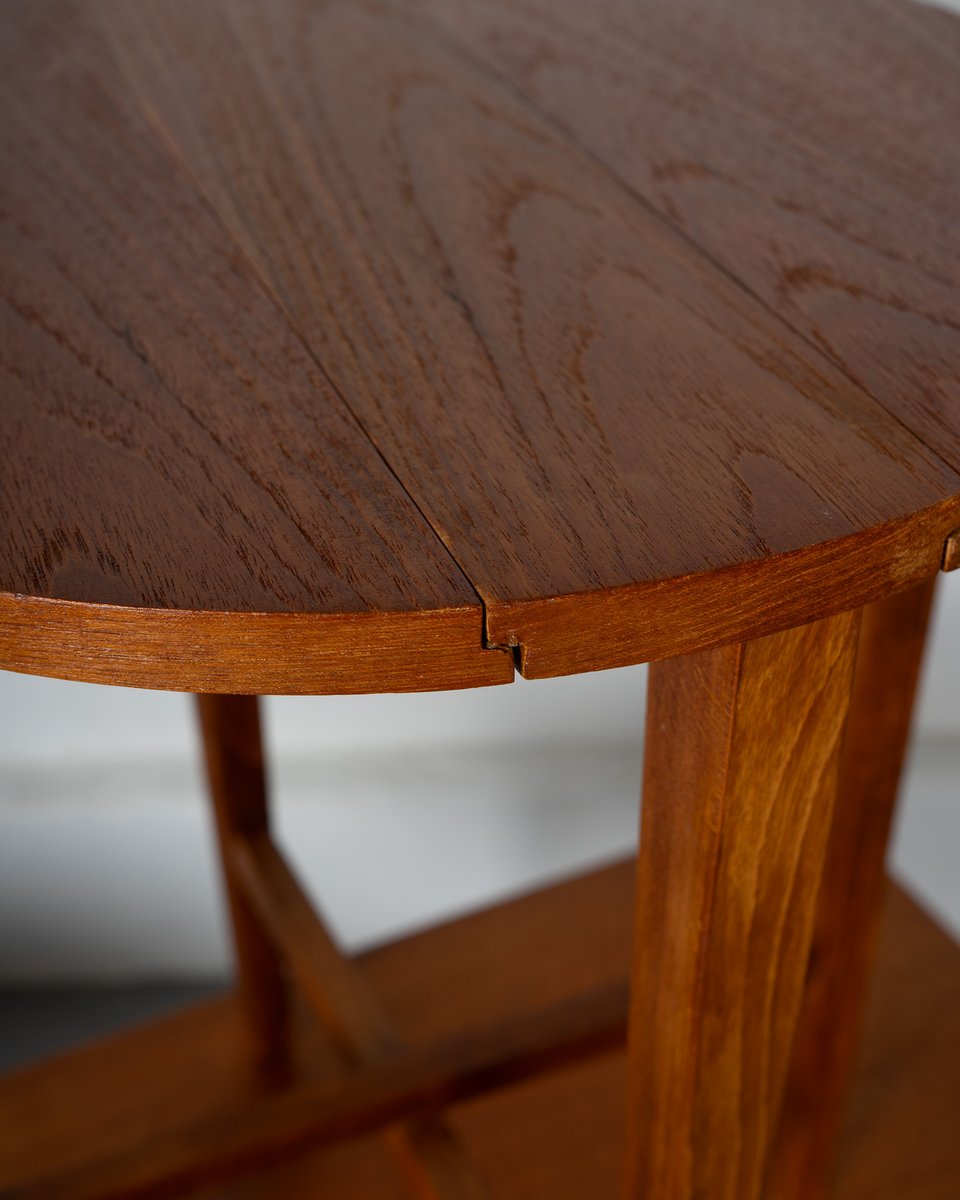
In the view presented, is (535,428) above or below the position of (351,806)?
above

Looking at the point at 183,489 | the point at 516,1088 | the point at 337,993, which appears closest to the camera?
the point at 183,489

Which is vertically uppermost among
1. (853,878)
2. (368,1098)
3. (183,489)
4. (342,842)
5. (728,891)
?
(183,489)

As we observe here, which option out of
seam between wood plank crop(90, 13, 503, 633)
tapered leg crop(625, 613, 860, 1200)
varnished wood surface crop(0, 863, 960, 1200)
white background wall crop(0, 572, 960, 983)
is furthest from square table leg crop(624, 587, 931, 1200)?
white background wall crop(0, 572, 960, 983)

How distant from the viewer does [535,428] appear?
1.40ft

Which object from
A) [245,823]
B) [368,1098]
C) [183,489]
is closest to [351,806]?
[245,823]

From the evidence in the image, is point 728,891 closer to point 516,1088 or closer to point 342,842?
point 516,1088

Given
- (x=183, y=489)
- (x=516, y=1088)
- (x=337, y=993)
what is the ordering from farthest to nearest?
(x=516, y=1088), (x=337, y=993), (x=183, y=489)

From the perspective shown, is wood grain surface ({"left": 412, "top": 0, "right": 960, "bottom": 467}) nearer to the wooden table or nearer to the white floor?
the wooden table

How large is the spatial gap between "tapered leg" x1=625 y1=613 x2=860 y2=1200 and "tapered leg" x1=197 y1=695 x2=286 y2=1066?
0.42 m

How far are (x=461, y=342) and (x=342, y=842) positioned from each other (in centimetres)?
108

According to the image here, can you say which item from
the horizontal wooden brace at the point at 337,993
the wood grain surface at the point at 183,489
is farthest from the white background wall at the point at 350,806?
the wood grain surface at the point at 183,489

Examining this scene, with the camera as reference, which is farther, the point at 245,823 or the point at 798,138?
the point at 245,823

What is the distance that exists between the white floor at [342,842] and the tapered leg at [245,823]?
0.39 meters

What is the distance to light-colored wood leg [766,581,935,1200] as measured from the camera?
752 mm
